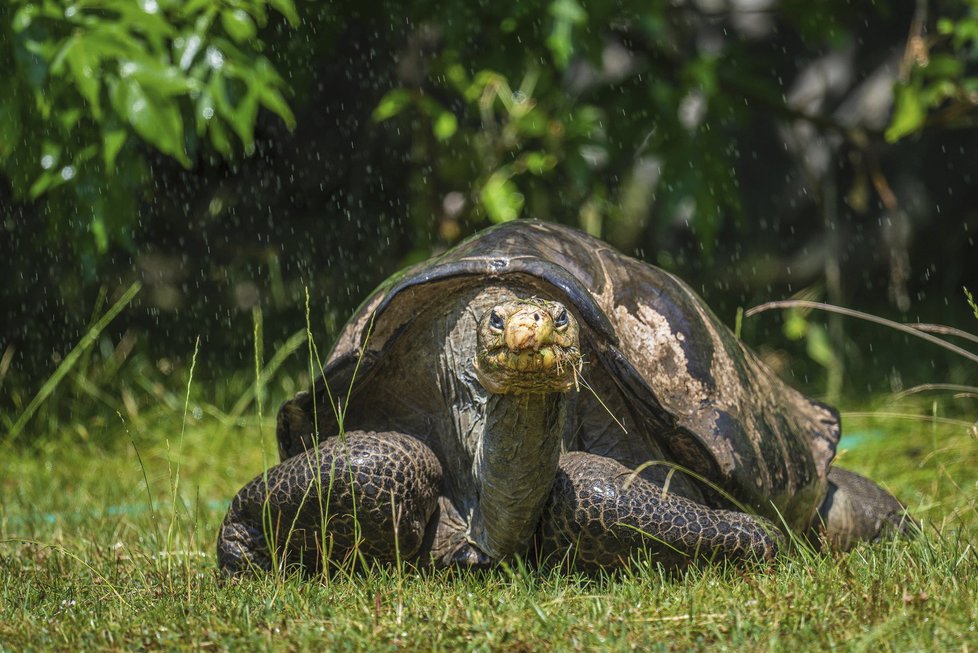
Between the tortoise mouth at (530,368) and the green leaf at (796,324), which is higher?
the tortoise mouth at (530,368)

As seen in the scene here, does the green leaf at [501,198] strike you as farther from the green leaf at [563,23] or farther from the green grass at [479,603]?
the green grass at [479,603]

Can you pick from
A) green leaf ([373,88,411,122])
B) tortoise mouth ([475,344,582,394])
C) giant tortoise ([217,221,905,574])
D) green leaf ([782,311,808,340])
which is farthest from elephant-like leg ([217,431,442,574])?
green leaf ([782,311,808,340])

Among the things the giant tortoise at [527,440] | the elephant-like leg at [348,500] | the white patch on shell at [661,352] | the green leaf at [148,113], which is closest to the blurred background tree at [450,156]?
the green leaf at [148,113]

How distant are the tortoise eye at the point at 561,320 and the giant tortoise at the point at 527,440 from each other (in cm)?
9

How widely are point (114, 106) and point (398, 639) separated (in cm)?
270

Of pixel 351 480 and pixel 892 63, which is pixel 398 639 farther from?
pixel 892 63

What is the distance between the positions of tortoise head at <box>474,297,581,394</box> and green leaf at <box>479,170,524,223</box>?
10.5 ft

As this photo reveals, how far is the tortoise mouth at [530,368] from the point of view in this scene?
2578 mm

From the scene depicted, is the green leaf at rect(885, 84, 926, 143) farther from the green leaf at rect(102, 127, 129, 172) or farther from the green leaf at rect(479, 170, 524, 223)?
the green leaf at rect(102, 127, 129, 172)

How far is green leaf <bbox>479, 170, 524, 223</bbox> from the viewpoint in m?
5.88

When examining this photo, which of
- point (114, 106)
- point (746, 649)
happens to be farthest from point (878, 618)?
point (114, 106)

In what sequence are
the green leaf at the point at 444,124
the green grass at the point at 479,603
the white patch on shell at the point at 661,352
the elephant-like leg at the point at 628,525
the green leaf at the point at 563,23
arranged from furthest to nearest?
1. the green leaf at the point at 444,124
2. the green leaf at the point at 563,23
3. the white patch on shell at the point at 661,352
4. the elephant-like leg at the point at 628,525
5. the green grass at the point at 479,603

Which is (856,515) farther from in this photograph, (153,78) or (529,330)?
(153,78)

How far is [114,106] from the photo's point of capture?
14.8 feet
